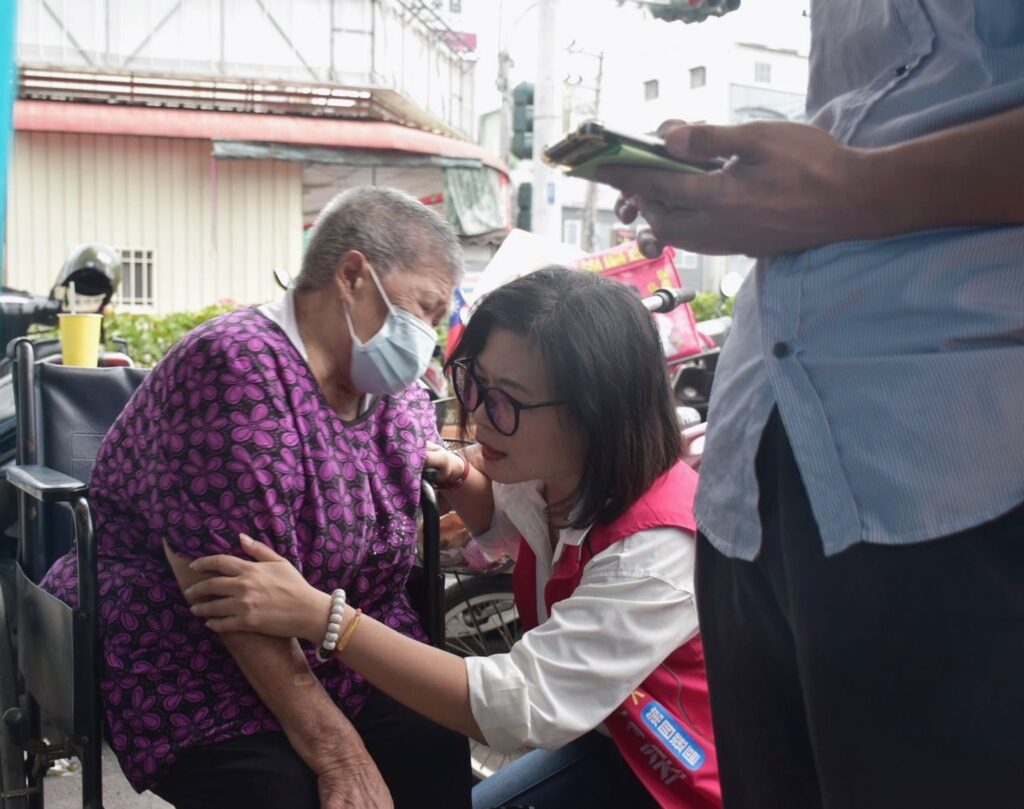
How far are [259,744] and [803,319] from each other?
112cm

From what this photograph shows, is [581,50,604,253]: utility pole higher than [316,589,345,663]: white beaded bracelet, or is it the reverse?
[581,50,604,253]: utility pole

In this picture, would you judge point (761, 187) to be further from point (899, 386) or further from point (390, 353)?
point (390, 353)

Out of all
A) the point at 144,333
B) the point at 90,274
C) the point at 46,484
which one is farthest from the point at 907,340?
the point at 144,333

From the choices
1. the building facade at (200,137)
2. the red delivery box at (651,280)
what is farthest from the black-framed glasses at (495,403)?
the building facade at (200,137)

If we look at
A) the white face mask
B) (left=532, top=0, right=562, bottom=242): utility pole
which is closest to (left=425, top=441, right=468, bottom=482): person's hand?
the white face mask

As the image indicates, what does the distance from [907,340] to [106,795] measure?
2793 millimetres

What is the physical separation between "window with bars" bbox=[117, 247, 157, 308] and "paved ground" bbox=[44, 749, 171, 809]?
9933 mm

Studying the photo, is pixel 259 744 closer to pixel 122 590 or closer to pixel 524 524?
pixel 122 590

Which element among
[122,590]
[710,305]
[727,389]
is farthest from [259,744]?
[710,305]

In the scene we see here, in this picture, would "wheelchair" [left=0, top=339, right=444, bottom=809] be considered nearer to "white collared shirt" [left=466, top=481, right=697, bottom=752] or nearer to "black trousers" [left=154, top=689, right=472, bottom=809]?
"black trousers" [left=154, top=689, right=472, bottom=809]

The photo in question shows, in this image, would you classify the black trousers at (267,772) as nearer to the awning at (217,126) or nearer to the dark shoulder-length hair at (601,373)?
the dark shoulder-length hair at (601,373)

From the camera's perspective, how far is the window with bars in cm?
1238

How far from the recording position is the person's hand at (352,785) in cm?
161

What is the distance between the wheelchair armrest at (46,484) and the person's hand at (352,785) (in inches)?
22.9
